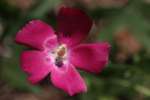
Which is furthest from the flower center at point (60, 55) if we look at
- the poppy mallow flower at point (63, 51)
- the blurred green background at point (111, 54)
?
the blurred green background at point (111, 54)

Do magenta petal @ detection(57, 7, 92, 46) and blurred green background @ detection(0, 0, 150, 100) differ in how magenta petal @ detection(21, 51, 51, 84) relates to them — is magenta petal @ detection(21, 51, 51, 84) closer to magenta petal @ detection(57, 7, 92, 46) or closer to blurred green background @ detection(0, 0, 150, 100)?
magenta petal @ detection(57, 7, 92, 46)

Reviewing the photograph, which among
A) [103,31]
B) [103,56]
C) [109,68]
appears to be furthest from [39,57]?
[103,31]

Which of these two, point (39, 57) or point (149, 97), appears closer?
point (39, 57)

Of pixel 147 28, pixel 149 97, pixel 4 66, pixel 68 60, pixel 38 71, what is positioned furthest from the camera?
pixel 147 28

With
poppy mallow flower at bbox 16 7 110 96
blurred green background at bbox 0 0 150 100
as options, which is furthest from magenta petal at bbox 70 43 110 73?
blurred green background at bbox 0 0 150 100

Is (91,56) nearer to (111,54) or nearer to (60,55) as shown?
(60,55)

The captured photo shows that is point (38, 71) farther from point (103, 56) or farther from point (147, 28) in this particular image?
point (147, 28)

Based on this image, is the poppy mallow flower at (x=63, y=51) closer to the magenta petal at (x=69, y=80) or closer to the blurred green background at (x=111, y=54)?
the magenta petal at (x=69, y=80)
